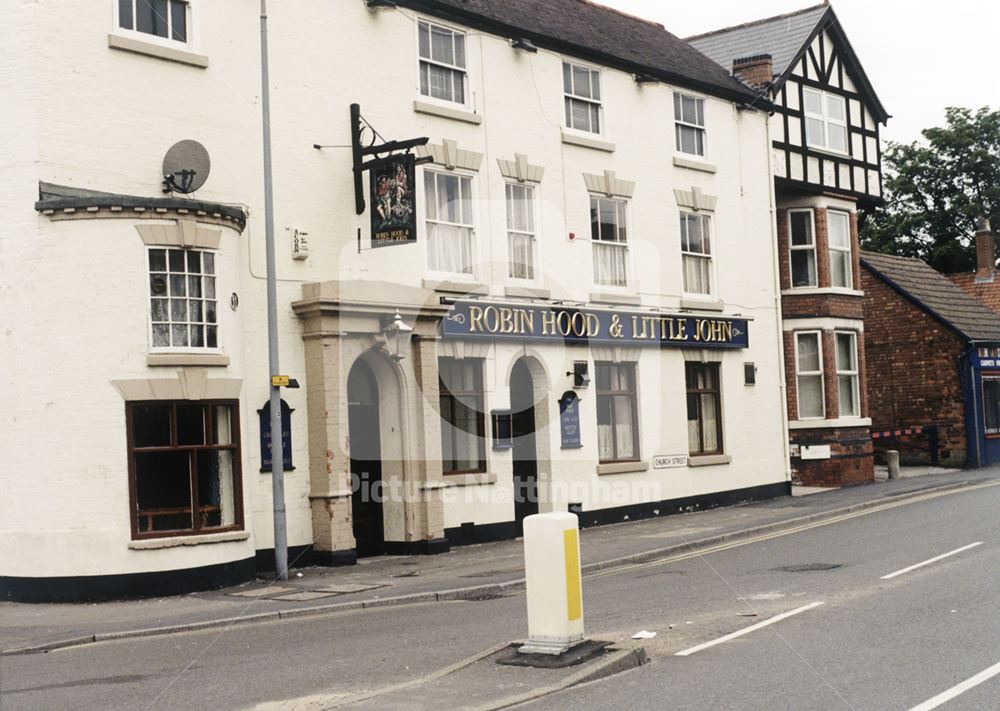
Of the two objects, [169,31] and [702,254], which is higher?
[169,31]

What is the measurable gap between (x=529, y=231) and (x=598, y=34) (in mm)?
5512

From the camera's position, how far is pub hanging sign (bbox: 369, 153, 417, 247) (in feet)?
59.8

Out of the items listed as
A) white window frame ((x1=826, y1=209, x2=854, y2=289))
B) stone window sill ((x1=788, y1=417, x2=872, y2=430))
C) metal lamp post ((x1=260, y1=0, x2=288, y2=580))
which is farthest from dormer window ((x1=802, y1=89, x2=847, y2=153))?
metal lamp post ((x1=260, y1=0, x2=288, y2=580))

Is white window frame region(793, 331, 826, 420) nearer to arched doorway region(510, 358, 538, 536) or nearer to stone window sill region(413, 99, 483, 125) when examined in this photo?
arched doorway region(510, 358, 538, 536)

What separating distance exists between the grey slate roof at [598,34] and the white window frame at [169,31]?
3.97 m

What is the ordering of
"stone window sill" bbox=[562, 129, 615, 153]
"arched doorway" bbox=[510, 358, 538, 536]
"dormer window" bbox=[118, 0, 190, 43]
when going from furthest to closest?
"stone window sill" bbox=[562, 129, 615, 153], "arched doorway" bbox=[510, 358, 538, 536], "dormer window" bbox=[118, 0, 190, 43]

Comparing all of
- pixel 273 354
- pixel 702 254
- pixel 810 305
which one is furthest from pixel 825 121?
pixel 273 354

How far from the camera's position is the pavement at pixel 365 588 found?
43.9ft

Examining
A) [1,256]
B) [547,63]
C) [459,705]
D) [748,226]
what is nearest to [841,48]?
[748,226]

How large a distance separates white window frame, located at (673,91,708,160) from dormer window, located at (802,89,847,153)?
4.41 meters

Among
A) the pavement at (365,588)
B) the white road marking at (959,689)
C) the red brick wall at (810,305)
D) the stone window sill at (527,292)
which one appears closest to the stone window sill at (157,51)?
the stone window sill at (527,292)

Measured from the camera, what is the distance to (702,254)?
2612cm

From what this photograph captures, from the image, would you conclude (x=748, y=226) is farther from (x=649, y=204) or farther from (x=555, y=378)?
(x=555, y=378)

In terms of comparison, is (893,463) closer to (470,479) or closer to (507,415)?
(507,415)
